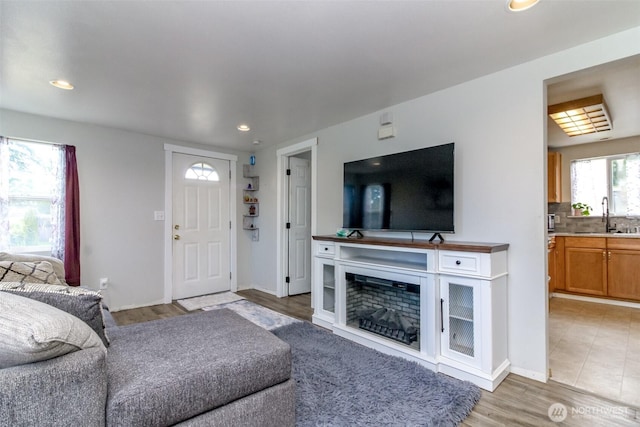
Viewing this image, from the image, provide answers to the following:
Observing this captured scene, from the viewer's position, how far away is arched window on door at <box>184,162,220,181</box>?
4.38 m

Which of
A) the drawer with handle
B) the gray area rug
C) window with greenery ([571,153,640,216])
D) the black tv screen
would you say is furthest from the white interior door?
window with greenery ([571,153,640,216])

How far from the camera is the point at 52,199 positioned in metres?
3.31

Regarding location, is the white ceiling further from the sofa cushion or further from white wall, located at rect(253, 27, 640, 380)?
the sofa cushion

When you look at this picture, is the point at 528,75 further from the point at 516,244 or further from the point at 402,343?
the point at 402,343

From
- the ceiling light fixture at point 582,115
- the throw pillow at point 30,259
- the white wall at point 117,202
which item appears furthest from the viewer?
the white wall at point 117,202

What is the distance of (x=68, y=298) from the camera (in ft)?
4.17

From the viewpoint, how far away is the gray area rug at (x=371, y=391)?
1688 mm

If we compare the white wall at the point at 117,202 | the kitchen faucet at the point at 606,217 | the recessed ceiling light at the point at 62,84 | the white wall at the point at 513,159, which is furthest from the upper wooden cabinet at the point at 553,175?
the recessed ceiling light at the point at 62,84

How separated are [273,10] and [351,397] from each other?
89.2 inches

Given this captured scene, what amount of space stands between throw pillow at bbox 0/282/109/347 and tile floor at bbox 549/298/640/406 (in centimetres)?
282

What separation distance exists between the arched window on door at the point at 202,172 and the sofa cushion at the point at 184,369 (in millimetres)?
3022

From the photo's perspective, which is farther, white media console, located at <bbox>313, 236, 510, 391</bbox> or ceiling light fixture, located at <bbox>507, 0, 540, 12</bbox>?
white media console, located at <bbox>313, 236, 510, 391</bbox>

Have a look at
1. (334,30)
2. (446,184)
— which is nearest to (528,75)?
(446,184)

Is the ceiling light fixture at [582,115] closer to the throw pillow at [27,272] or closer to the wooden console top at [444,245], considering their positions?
the wooden console top at [444,245]
